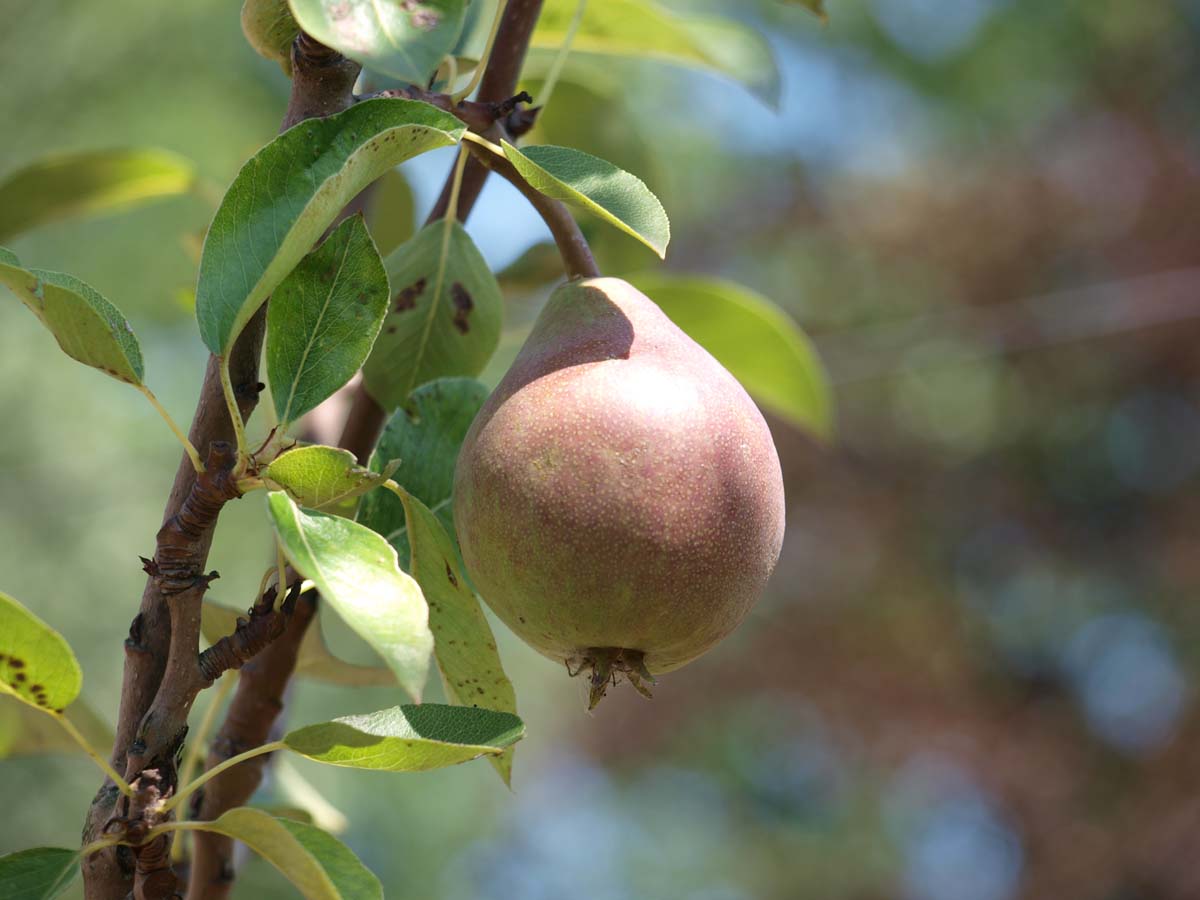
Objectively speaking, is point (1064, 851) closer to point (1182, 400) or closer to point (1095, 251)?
point (1182, 400)

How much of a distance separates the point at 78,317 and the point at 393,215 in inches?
18.3

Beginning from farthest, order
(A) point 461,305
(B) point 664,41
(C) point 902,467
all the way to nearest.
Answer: (C) point 902,467 → (B) point 664,41 → (A) point 461,305

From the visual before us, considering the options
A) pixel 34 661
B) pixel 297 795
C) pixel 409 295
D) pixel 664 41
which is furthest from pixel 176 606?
pixel 664 41

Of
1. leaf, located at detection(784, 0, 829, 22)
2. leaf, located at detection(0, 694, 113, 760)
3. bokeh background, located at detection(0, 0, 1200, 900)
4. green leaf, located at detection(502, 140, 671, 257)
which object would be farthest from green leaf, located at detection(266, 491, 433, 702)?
bokeh background, located at detection(0, 0, 1200, 900)

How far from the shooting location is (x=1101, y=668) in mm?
4355

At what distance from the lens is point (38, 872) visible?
1.33 feet

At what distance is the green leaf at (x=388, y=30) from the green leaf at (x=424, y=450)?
16 centimetres

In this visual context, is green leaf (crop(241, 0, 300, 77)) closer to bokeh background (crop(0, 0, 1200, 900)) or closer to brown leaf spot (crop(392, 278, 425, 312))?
brown leaf spot (crop(392, 278, 425, 312))

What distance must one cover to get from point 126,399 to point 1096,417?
3668 millimetres

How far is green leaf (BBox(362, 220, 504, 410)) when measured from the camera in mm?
552

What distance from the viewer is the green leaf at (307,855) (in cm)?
36

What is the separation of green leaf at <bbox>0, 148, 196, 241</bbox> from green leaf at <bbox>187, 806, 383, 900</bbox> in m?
0.51

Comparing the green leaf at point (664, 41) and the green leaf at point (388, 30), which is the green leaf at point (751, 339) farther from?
the green leaf at point (388, 30)

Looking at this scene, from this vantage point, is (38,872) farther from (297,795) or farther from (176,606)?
(297,795)
